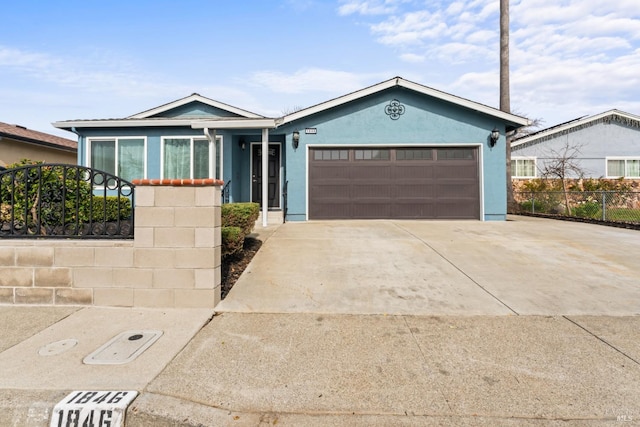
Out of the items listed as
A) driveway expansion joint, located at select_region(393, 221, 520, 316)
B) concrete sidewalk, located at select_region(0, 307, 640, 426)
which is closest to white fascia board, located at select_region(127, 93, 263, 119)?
driveway expansion joint, located at select_region(393, 221, 520, 316)

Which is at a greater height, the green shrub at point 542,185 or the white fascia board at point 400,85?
the white fascia board at point 400,85

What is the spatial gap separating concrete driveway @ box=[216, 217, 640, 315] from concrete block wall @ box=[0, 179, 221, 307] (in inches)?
23.7

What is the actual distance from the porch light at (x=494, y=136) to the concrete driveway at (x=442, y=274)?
359cm

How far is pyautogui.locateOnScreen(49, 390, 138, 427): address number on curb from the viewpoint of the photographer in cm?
207

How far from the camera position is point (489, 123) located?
10469mm

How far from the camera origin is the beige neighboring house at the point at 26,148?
40.1 feet

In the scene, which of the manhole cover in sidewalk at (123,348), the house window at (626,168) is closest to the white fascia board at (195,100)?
the manhole cover in sidewalk at (123,348)

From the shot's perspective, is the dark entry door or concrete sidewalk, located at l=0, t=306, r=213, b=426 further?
the dark entry door

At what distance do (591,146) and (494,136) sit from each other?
40.0 ft

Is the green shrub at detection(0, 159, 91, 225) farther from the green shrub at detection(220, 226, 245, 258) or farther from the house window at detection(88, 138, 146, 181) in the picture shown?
the house window at detection(88, 138, 146, 181)

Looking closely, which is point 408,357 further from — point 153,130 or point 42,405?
point 153,130

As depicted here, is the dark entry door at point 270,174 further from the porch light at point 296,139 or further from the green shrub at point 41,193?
the green shrub at point 41,193

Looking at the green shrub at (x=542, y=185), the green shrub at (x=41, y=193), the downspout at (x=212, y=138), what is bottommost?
the green shrub at (x=41, y=193)

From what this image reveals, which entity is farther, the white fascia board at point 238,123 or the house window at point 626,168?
the house window at point 626,168
